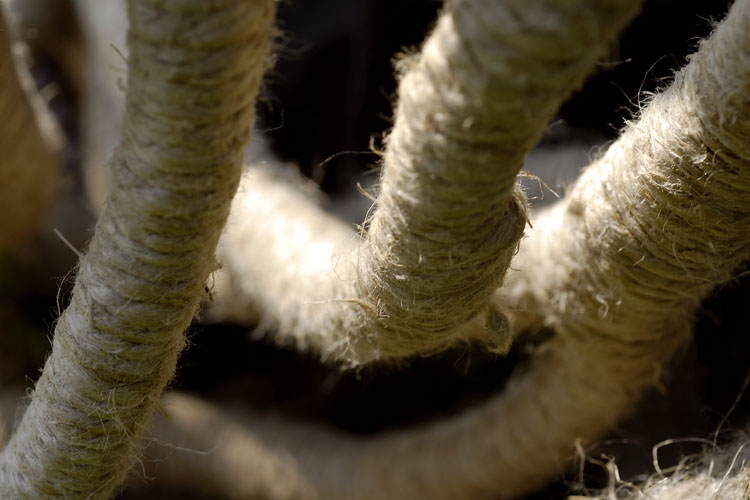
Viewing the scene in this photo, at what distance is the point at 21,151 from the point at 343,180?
49 centimetres

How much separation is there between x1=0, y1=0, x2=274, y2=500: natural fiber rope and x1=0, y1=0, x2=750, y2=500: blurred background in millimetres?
356

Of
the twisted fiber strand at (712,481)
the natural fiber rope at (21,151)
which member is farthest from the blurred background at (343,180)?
the twisted fiber strand at (712,481)

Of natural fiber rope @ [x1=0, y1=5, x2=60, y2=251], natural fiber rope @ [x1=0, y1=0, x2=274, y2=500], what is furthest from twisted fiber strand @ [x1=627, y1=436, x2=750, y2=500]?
natural fiber rope @ [x1=0, y1=5, x2=60, y2=251]

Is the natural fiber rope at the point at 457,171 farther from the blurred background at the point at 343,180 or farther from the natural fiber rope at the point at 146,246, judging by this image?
the blurred background at the point at 343,180

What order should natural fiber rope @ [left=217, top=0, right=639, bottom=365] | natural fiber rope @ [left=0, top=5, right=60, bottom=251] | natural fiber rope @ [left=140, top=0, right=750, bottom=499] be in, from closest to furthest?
1. natural fiber rope @ [left=217, top=0, right=639, bottom=365]
2. natural fiber rope @ [left=140, top=0, right=750, bottom=499]
3. natural fiber rope @ [left=0, top=5, right=60, bottom=251]

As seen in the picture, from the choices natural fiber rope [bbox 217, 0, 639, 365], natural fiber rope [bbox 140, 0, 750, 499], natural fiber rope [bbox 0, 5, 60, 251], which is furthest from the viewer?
natural fiber rope [bbox 0, 5, 60, 251]

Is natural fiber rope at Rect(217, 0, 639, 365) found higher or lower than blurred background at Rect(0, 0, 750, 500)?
higher

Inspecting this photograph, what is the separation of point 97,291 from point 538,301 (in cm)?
40

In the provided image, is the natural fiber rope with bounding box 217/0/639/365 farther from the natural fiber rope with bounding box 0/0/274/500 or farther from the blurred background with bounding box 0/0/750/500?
the blurred background with bounding box 0/0/750/500

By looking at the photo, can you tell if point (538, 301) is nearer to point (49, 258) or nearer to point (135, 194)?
point (135, 194)

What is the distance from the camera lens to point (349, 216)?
97 cm

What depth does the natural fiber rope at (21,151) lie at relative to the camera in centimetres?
85

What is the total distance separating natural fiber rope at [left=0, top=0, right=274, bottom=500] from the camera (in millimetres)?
402

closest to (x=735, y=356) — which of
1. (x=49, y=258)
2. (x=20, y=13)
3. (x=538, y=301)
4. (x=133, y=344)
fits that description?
(x=538, y=301)
